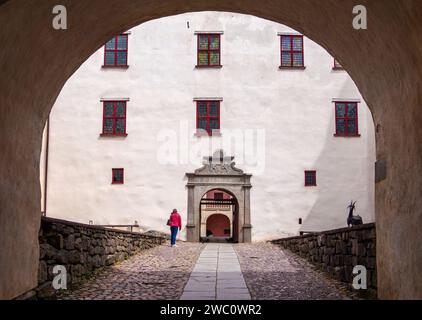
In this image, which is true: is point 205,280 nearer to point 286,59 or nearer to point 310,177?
point 310,177

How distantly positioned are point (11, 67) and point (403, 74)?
343 cm

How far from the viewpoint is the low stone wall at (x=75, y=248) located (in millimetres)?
6012

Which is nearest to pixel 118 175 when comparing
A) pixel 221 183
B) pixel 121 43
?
pixel 221 183

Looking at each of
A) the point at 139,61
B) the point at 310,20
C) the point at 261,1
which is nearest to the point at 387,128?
the point at 310,20

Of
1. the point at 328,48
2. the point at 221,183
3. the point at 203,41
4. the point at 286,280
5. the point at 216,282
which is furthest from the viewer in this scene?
the point at 203,41

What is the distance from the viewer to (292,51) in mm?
20578

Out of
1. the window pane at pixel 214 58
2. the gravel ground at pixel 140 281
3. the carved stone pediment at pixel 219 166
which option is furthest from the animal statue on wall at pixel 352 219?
the gravel ground at pixel 140 281

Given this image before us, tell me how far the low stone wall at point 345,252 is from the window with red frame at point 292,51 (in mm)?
10629

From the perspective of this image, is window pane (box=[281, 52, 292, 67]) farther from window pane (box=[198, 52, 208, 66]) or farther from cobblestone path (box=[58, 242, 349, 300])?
cobblestone path (box=[58, 242, 349, 300])

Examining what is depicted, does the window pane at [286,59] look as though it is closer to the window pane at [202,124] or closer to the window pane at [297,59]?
the window pane at [297,59]

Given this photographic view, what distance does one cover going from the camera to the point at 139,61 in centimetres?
2039

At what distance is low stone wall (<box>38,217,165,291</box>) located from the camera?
237 inches

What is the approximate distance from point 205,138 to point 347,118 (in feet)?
18.2
